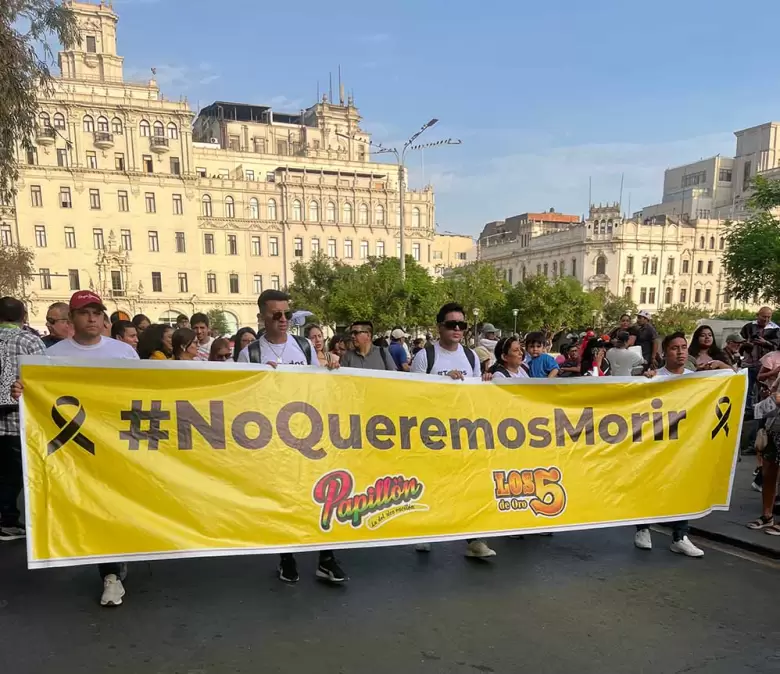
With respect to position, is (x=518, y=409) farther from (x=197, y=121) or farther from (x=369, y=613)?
(x=197, y=121)

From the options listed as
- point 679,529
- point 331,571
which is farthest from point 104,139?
point 679,529

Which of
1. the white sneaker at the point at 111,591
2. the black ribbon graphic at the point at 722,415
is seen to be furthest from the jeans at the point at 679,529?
the white sneaker at the point at 111,591

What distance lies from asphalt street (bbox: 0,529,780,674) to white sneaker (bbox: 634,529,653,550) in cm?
13

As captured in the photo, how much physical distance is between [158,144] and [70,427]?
188 feet

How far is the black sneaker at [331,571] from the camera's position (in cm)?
371

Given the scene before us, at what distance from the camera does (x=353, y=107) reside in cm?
7488

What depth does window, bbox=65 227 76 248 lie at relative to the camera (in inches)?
2012

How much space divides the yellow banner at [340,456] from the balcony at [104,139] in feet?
186

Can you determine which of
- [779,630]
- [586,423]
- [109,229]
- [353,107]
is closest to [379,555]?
[586,423]

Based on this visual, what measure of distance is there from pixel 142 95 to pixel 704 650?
62.6 metres

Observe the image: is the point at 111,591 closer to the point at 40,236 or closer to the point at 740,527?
the point at 740,527

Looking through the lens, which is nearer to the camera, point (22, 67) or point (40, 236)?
point (22, 67)

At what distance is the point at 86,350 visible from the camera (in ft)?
11.2

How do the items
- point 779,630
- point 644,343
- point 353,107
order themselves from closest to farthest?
point 779,630 < point 644,343 < point 353,107
